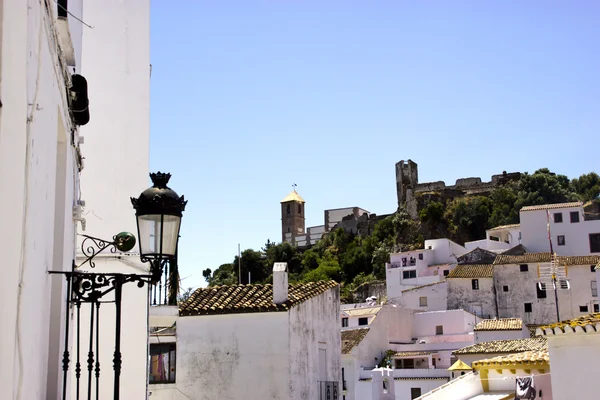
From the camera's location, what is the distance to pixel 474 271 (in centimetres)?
5547

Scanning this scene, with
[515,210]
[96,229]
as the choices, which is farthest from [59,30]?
[515,210]

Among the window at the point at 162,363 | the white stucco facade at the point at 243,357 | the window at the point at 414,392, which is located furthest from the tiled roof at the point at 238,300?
the window at the point at 414,392

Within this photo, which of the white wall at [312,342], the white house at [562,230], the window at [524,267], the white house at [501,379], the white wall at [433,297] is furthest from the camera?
the white house at [562,230]

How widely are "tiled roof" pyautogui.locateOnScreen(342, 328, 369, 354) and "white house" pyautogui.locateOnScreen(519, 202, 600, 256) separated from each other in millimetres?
19793

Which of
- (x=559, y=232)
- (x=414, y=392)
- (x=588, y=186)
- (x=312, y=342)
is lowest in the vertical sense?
(x=414, y=392)

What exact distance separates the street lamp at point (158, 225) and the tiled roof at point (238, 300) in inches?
430

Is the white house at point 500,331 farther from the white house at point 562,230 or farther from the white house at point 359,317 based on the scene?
the white house at point 562,230

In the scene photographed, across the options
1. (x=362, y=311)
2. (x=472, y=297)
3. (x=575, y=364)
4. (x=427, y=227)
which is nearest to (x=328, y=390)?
(x=575, y=364)

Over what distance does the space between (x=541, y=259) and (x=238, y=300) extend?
130 ft

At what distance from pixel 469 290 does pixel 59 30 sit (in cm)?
5151

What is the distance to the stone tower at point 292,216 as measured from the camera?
113062mm

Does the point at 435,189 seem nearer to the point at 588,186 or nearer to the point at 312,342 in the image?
the point at 588,186

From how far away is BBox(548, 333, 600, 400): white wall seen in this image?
38.4 feet

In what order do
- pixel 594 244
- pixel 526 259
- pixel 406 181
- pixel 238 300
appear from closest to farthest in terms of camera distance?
1. pixel 238 300
2. pixel 526 259
3. pixel 594 244
4. pixel 406 181
